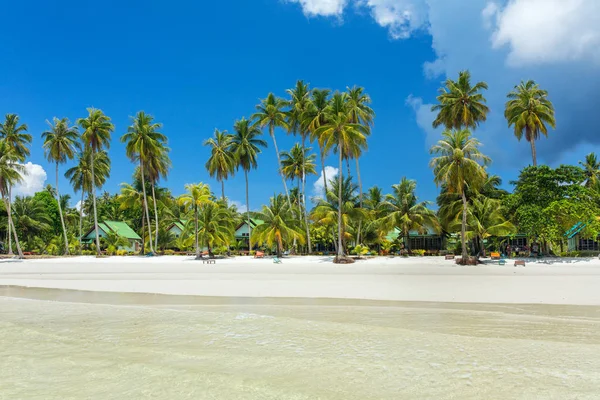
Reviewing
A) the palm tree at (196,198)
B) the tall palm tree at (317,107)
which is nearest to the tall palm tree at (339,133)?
the tall palm tree at (317,107)

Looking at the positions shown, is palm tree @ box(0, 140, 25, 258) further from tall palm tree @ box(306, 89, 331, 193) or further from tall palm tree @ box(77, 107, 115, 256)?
tall palm tree @ box(306, 89, 331, 193)

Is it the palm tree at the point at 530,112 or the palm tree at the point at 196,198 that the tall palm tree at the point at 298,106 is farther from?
the palm tree at the point at 530,112

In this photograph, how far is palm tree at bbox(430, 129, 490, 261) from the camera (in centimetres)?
2695

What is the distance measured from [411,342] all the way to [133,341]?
4.91m

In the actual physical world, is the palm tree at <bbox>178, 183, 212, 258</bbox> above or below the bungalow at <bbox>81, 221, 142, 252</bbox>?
above

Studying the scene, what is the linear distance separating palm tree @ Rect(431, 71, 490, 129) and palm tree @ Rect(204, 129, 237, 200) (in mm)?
22326

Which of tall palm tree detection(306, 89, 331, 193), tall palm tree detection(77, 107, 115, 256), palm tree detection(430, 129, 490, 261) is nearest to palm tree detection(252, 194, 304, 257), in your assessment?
tall palm tree detection(306, 89, 331, 193)

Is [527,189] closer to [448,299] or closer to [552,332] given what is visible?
[448,299]

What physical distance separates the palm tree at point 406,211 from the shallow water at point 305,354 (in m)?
23.4

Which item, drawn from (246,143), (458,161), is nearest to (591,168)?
(458,161)

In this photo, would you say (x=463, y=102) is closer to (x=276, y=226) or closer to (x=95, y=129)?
(x=276, y=226)

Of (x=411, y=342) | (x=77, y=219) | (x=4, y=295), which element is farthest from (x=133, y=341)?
(x=77, y=219)

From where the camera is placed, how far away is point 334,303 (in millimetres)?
11773

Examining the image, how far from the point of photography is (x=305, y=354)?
6.16 m
